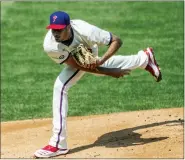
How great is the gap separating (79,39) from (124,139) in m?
1.53

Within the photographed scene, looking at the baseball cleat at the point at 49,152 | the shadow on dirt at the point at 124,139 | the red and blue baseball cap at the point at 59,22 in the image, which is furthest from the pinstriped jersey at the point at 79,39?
the shadow on dirt at the point at 124,139

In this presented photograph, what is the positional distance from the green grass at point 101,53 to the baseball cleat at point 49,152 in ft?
8.54

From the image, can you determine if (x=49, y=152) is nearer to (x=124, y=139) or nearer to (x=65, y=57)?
(x=124, y=139)

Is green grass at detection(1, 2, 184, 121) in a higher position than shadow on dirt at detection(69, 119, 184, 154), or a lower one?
higher

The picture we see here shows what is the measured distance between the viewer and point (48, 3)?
19.0 meters

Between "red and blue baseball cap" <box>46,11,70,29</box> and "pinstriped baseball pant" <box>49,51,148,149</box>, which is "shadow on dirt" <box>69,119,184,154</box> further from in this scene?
"red and blue baseball cap" <box>46,11,70,29</box>

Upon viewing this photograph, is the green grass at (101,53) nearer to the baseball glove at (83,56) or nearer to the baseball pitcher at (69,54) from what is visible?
the baseball pitcher at (69,54)

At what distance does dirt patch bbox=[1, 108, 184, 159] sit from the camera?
682cm

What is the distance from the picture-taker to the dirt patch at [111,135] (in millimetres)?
6816

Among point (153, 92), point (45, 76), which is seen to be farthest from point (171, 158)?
point (45, 76)

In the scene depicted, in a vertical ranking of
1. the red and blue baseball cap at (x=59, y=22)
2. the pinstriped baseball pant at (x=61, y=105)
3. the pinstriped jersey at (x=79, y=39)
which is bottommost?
the pinstriped baseball pant at (x=61, y=105)

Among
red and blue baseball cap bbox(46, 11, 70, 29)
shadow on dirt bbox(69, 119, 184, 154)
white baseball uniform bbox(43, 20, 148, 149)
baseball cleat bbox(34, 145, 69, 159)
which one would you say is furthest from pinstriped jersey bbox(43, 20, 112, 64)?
shadow on dirt bbox(69, 119, 184, 154)

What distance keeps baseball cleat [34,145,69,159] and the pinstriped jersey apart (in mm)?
1092

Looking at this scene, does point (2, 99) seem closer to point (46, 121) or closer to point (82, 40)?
point (46, 121)
